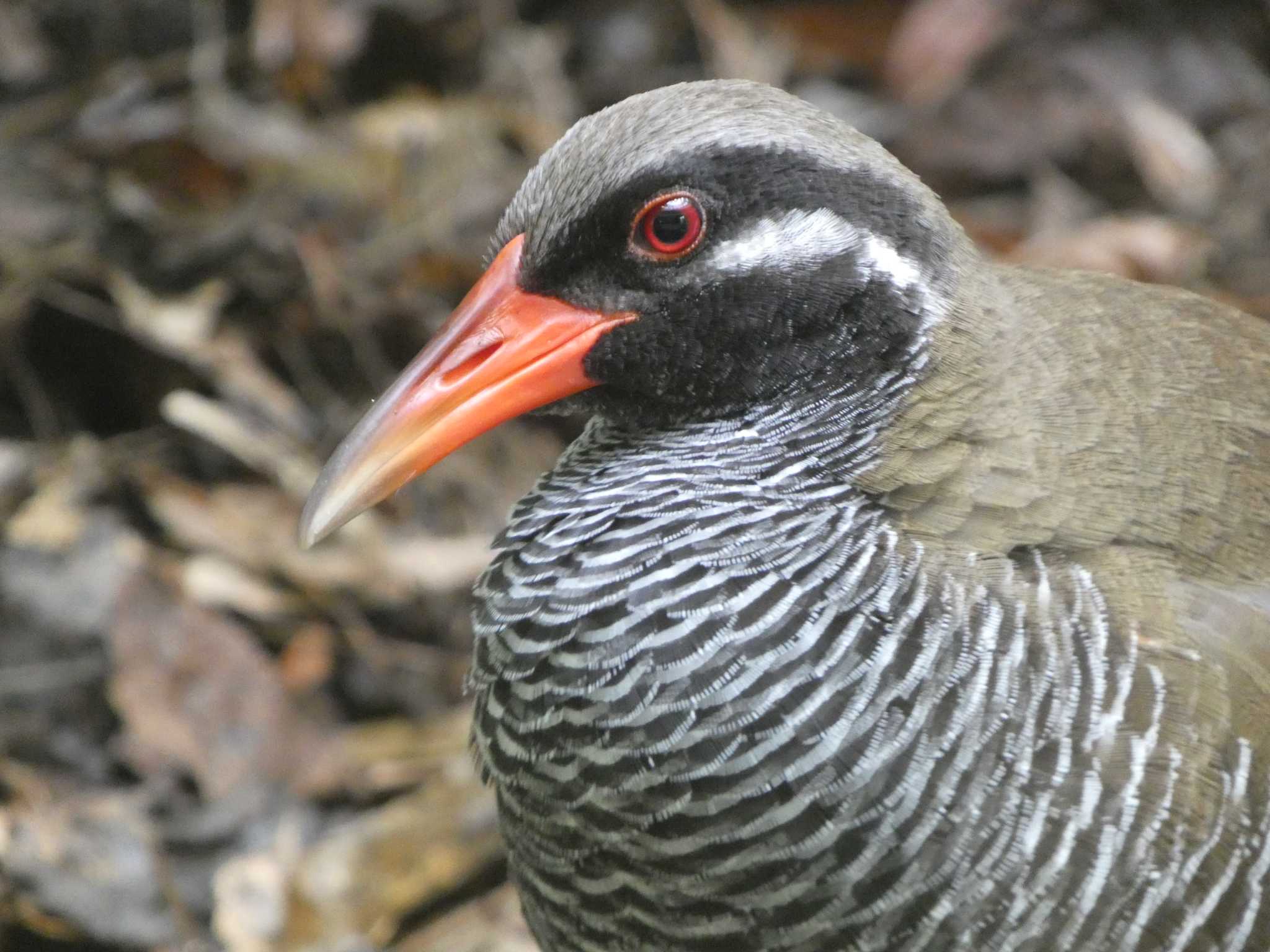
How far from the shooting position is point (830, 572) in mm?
2256

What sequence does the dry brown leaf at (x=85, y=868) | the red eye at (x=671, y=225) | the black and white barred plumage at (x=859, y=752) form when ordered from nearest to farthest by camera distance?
1. the black and white barred plumage at (x=859, y=752)
2. the red eye at (x=671, y=225)
3. the dry brown leaf at (x=85, y=868)

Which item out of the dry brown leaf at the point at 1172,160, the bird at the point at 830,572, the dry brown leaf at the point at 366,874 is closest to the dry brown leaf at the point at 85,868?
the dry brown leaf at the point at 366,874

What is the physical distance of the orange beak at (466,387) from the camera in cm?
237

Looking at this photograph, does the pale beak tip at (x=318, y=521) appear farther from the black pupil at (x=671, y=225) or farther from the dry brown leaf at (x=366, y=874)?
the dry brown leaf at (x=366, y=874)

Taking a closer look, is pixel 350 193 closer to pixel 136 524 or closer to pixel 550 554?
pixel 136 524

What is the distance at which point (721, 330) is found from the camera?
2.36 metres

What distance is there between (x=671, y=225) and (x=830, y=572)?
56cm

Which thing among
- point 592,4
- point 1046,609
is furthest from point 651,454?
point 592,4

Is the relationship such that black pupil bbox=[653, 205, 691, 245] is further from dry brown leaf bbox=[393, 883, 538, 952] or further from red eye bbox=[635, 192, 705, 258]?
dry brown leaf bbox=[393, 883, 538, 952]

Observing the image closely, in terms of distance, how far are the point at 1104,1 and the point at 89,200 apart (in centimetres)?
382

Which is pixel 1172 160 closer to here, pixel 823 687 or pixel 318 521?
pixel 823 687

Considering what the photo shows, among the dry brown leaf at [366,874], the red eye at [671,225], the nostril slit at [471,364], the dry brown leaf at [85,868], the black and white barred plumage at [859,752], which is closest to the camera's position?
the black and white barred plumage at [859,752]

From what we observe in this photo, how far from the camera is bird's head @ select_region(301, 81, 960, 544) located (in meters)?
2.29

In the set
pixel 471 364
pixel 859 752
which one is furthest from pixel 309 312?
pixel 859 752
